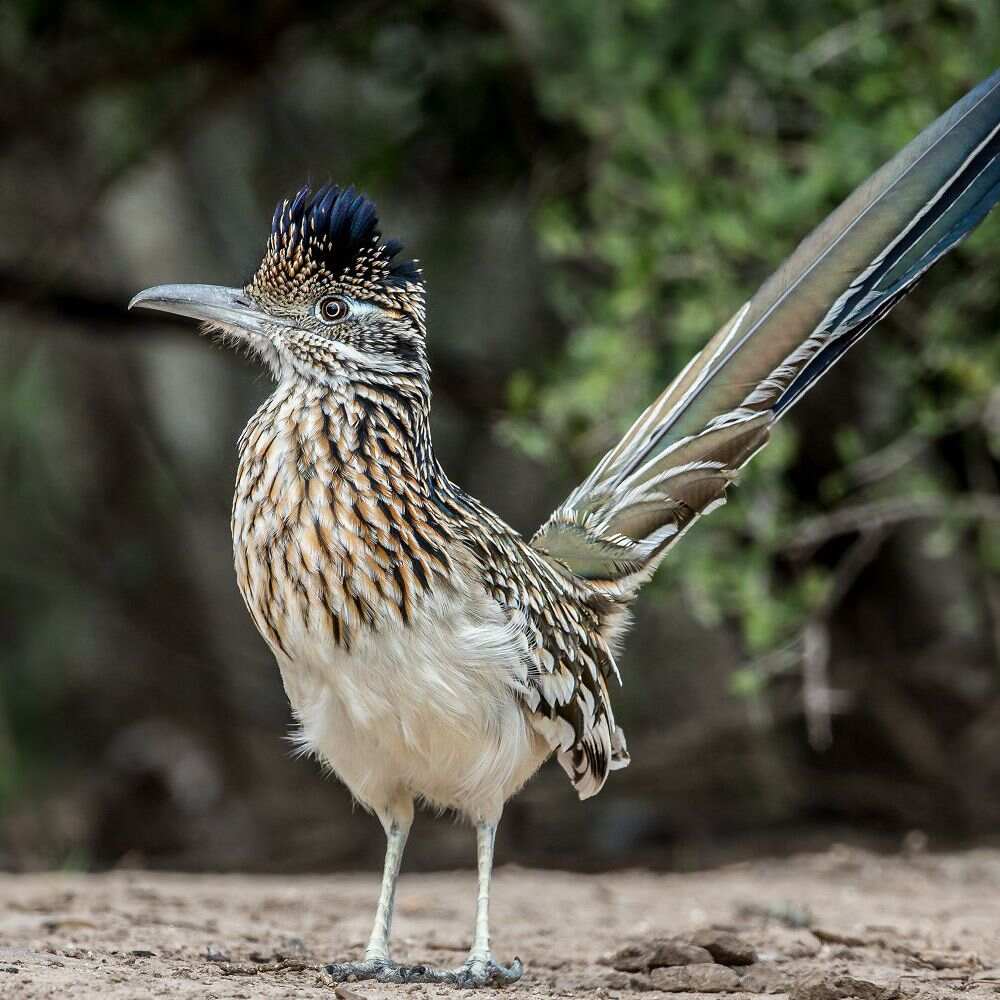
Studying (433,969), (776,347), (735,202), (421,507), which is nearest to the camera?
(421,507)

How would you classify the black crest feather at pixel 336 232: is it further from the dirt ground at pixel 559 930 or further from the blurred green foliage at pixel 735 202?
the blurred green foliage at pixel 735 202

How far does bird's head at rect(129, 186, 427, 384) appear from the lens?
15.0 feet

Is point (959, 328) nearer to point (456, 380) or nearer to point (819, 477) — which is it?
point (819, 477)

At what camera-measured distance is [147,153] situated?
9.51 m

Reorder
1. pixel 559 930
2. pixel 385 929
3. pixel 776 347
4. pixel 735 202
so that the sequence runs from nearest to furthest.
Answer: pixel 385 929, pixel 776 347, pixel 559 930, pixel 735 202

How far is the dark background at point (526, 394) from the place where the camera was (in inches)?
282

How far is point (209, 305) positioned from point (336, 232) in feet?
1.33

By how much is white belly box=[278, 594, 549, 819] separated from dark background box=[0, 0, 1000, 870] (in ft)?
4.50

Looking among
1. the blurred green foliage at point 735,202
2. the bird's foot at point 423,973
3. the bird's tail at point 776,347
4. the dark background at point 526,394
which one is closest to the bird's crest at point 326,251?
the dark background at point 526,394

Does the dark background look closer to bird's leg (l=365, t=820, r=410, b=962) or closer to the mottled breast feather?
the mottled breast feather

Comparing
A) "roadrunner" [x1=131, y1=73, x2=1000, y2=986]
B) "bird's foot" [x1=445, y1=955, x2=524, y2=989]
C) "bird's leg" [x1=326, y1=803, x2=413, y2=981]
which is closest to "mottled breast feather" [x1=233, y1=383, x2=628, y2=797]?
"roadrunner" [x1=131, y1=73, x2=1000, y2=986]

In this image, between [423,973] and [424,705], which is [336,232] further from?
[423,973]

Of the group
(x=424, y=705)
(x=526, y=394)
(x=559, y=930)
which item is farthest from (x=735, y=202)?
(x=424, y=705)

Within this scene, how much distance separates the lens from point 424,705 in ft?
14.1
